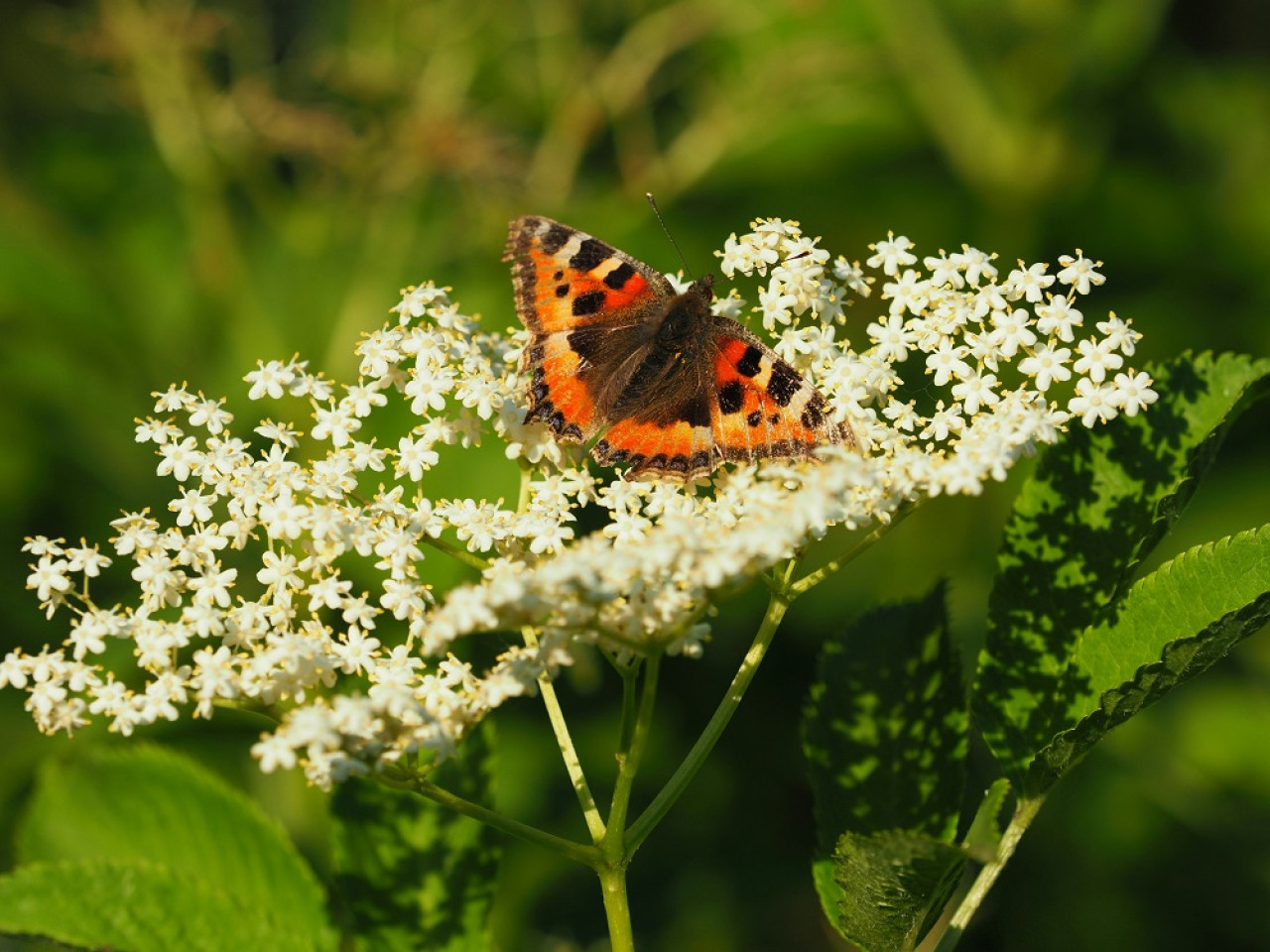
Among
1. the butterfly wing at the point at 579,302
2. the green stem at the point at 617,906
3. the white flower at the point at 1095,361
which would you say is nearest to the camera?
the green stem at the point at 617,906

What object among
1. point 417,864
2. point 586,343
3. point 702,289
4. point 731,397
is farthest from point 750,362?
point 417,864

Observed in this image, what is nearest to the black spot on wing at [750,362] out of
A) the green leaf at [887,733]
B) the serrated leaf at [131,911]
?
the green leaf at [887,733]

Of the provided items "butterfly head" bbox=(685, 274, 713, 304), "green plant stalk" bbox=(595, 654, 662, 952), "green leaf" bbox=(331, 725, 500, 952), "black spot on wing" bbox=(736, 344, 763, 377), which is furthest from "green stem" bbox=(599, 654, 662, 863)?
"butterfly head" bbox=(685, 274, 713, 304)

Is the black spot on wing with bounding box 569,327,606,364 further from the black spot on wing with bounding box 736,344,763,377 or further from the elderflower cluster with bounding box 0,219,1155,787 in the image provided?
the black spot on wing with bounding box 736,344,763,377

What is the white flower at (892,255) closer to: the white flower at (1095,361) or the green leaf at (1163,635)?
the white flower at (1095,361)

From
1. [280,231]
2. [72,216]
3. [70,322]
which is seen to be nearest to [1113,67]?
[280,231]

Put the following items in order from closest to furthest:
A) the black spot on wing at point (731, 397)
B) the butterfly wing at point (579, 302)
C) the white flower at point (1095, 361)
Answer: the white flower at point (1095, 361) < the black spot on wing at point (731, 397) < the butterfly wing at point (579, 302)

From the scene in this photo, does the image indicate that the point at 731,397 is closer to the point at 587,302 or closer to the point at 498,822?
the point at 587,302
